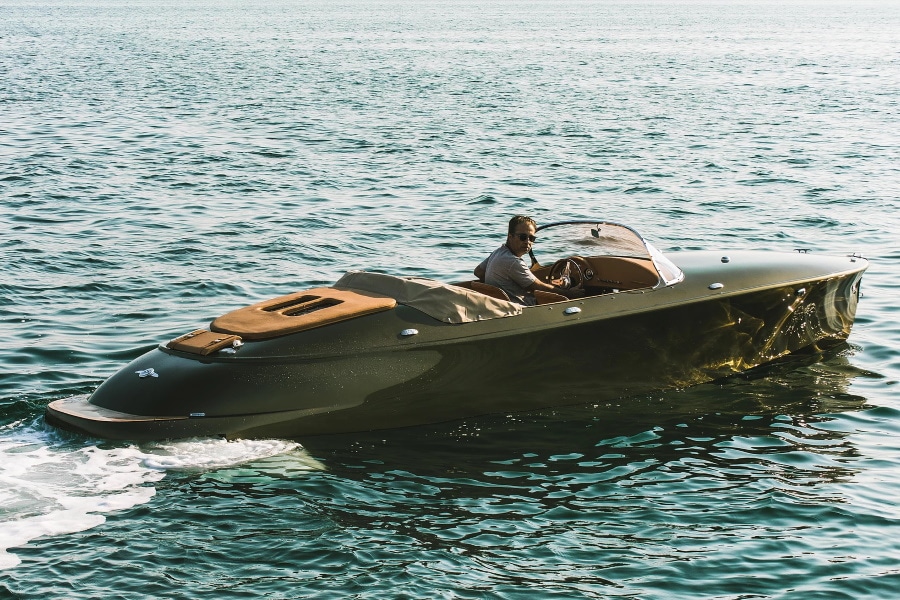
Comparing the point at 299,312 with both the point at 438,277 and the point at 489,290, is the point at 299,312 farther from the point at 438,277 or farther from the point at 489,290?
the point at 438,277

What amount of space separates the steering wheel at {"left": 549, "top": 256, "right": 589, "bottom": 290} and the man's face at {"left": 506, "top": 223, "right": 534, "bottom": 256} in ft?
3.27

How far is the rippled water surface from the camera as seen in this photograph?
7.00m

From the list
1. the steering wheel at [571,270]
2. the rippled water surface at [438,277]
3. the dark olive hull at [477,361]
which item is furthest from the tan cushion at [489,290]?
the rippled water surface at [438,277]

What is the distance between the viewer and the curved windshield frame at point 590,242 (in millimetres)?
10711

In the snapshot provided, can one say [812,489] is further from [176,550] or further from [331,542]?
[176,550]

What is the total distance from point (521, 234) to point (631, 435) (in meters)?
1.95

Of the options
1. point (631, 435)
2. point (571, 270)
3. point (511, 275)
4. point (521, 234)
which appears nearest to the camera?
point (631, 435)

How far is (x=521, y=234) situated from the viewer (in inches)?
387

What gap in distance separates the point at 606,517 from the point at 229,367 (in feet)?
9.80

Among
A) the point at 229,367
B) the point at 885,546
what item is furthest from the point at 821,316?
the point at 229,367

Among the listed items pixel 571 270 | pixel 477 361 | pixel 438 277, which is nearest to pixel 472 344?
pixel 477 361

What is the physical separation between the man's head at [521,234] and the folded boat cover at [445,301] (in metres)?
0.64

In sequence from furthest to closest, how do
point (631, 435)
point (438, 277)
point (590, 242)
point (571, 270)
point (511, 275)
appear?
point (438, 277)
point (590, 242)
point (571, 270)
point (511, 275)
point (631, 435)

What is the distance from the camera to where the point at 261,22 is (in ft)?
275
